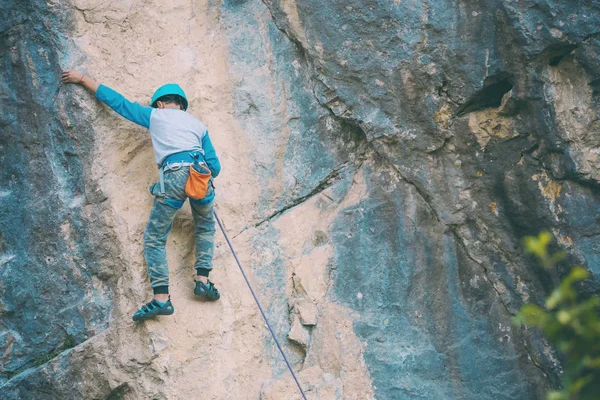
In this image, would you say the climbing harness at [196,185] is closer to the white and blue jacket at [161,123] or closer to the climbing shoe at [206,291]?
the white and blue jacket at [161,123]

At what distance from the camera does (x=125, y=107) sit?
534cm

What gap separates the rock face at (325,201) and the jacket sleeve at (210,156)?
1.26 ft

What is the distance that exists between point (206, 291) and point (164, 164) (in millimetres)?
1023

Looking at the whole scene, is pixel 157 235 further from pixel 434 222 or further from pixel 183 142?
pixel 434 222

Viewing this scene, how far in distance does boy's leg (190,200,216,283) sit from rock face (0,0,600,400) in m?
0.19

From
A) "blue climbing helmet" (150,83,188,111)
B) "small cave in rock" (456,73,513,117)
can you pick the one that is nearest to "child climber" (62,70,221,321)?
"blue climbing helmet" (150,83,188,111)

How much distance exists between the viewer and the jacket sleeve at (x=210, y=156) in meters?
5.55

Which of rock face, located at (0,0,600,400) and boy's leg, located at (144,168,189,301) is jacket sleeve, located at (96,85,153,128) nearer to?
rock face, located at (0,0,600,400)

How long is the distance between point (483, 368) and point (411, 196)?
1.49 metres

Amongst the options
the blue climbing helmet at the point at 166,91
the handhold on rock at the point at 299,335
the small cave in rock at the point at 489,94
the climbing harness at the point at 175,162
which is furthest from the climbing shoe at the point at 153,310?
the small cave in rock at the point at 489,94

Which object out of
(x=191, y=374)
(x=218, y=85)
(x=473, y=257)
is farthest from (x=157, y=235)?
(x=473, y=257)

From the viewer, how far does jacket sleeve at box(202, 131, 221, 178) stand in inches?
218

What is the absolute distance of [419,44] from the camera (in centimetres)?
567

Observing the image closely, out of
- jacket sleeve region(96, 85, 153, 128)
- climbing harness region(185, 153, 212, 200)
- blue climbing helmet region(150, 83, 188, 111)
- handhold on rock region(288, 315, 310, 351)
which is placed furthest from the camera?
handhold on rock region(288, 315, 310, 351)
